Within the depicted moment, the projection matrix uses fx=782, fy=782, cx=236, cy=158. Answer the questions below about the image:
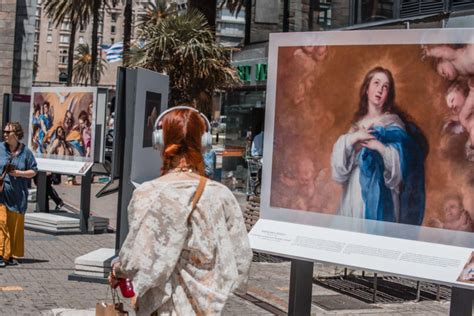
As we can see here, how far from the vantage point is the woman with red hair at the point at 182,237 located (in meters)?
3.27

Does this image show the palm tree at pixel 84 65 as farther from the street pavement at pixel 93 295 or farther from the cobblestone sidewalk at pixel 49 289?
the street pavement at pixel 93 295

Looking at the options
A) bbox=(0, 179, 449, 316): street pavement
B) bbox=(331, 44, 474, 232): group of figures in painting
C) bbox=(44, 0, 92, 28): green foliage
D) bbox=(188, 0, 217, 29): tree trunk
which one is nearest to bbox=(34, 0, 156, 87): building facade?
bbox=(44, 0, 92, 28): green foliage

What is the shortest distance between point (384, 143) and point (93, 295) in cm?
414

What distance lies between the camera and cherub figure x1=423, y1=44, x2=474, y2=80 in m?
4.32

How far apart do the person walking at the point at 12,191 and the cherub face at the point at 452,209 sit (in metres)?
5.85

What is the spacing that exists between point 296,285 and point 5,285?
411 cm

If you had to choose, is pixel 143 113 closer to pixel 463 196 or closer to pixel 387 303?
pixel 387 303

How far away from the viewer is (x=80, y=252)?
1063 cm

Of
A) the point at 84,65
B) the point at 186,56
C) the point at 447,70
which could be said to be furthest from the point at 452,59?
the point at 84,65

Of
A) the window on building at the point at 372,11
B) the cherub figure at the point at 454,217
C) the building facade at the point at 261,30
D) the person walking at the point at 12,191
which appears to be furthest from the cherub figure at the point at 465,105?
the window on building at the point at 372,11

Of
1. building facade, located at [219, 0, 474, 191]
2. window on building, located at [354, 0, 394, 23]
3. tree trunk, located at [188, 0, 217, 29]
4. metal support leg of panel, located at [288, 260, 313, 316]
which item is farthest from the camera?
building facade, located at [219, 0, 474, 191]

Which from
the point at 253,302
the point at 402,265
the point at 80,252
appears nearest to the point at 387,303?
the point at 253,302

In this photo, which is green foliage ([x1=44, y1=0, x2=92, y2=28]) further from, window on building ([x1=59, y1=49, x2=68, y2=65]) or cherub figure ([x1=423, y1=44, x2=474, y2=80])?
window on building ([x1=59, y1=49, x2=68, y2=65])

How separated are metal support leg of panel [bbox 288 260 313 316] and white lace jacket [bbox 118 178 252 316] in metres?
1.70
